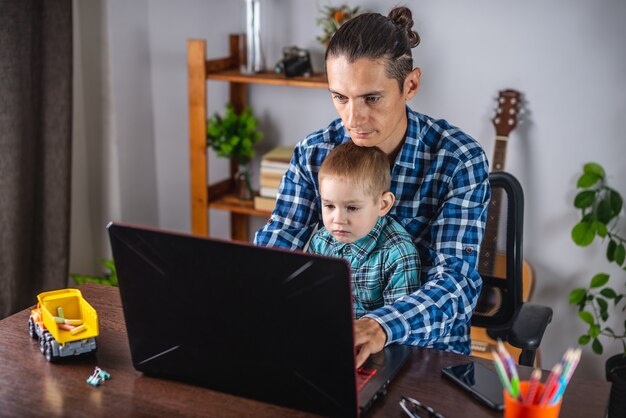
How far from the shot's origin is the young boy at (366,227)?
4.66ft

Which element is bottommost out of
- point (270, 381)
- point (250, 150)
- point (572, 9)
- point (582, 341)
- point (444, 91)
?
point (582, 341)

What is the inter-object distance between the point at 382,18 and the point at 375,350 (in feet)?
2.24

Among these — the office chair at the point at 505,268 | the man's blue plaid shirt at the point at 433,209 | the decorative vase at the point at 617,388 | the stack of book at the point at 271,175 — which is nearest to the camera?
the man's blue plaid shirt at the point at 433,209

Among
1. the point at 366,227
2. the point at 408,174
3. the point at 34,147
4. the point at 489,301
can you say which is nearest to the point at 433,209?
the point at 408,174

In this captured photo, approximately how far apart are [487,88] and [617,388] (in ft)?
3.56

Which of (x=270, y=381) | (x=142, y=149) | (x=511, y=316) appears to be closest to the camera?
(x=270, y=381)

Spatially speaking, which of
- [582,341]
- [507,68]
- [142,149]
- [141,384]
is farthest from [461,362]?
[142,149]

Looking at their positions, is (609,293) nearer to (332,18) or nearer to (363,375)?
(332,18)

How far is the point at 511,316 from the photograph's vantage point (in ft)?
5.49

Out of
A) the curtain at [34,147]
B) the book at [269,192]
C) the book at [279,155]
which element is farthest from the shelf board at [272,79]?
the curtain at [34,147]

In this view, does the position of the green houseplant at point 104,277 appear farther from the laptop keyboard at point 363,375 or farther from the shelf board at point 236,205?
the laptop keyboard at point 363,375

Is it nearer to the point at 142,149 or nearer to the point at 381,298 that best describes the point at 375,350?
the point at 381,298

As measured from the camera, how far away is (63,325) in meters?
1.21

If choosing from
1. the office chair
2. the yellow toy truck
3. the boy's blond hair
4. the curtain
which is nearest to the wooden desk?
the yellow toy truck
